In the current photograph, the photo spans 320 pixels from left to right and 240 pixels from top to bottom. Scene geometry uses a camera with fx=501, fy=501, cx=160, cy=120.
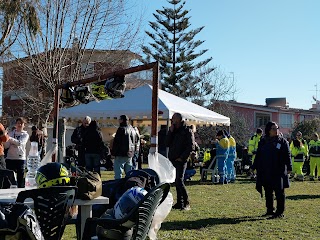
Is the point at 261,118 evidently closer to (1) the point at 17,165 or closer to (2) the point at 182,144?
(1) the point at 17,165

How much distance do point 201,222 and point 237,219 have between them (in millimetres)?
784

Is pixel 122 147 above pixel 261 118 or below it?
below

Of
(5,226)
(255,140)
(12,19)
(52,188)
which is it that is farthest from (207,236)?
(12,19)

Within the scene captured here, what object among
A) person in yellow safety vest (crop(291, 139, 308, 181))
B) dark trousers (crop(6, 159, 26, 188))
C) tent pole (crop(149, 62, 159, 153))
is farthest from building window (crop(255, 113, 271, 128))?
tent pole (crop(149, 62, 159, 153))

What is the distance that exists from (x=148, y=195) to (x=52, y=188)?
821mm

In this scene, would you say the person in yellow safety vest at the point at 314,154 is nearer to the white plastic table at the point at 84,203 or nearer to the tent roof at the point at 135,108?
the tent roof at the point at 135,108

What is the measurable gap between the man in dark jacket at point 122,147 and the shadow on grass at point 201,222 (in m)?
3.15

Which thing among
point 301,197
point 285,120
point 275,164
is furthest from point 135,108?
point 285,120

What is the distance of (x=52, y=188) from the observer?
14.0ft

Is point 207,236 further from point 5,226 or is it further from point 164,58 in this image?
point 164,58

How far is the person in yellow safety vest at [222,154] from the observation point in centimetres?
1443

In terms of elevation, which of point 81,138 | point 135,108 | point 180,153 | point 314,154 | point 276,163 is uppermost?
point 135,108

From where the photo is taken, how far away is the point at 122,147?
1127 centimetres

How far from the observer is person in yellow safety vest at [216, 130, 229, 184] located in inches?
568
